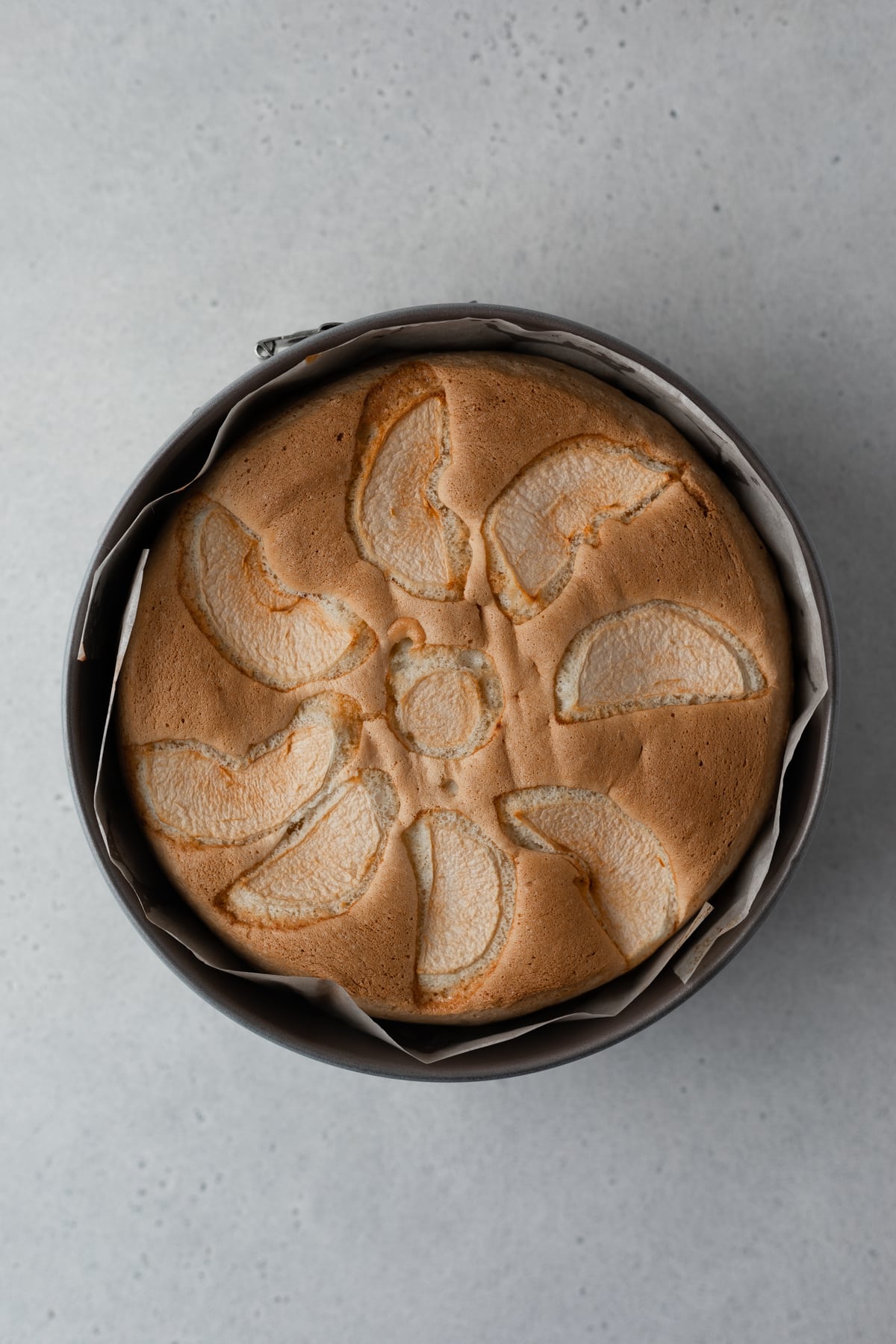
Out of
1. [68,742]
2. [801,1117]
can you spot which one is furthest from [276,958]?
[801,1117]

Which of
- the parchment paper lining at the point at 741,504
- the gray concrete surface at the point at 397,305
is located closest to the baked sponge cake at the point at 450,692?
the parchment paper lining at the point at 741,504

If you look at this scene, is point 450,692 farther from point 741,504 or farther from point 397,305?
point 397,305

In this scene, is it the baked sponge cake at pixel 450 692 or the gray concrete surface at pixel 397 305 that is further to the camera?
the gray concrete surface at pixel 397 305

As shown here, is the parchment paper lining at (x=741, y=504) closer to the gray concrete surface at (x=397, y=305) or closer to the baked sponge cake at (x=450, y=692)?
the baked sponge cake at (x=450, y=692)

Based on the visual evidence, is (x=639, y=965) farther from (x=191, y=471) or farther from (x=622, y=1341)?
(x=191, y=471)

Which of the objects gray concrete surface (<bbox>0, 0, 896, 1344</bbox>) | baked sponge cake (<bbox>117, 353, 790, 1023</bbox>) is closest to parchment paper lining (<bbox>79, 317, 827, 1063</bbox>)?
baked sponge cake (<bbox>117, 353, 790, 1023</bbox>)

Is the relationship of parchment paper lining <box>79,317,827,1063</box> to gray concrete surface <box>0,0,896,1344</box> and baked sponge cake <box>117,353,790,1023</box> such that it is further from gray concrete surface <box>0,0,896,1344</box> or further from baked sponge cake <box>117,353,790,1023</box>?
gray concrete surface <box>0,0,896,1344</box>
